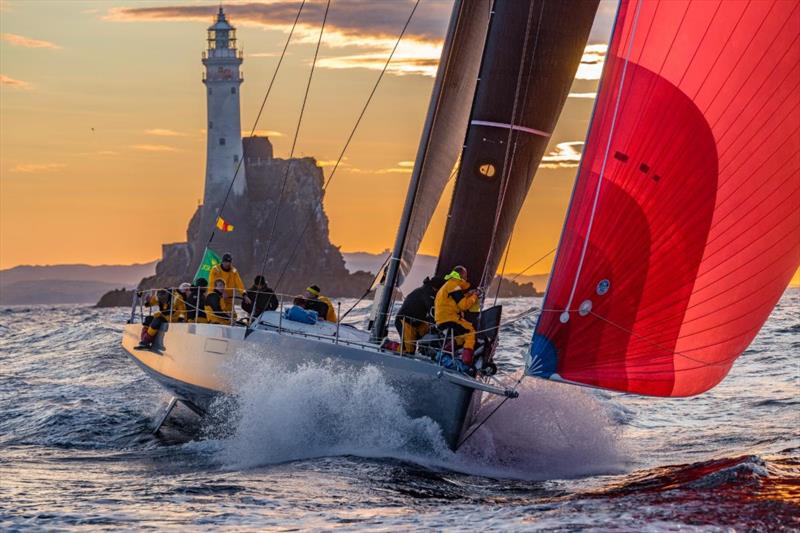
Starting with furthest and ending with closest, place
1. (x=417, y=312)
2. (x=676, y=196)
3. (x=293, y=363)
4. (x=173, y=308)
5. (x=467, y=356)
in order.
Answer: (x=173, y=308)
(x=417, y=312)
(x=293, y=363)
(x=467, y=356)
(x=676, y=196)

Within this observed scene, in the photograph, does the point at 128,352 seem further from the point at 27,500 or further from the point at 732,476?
the point at 732,476

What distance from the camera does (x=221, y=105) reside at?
63094 mm

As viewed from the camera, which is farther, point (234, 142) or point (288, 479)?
point (234, 142)

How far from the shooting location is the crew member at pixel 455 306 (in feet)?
33.5

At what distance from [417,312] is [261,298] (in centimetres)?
188

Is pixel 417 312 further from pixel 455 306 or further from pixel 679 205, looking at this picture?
pixel 679 205

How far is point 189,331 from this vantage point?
12203 millimetres

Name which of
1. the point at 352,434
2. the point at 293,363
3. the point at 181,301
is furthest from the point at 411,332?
the point at 181,301

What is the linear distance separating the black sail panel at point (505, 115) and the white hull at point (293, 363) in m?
1.49

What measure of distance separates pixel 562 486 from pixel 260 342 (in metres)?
3.23

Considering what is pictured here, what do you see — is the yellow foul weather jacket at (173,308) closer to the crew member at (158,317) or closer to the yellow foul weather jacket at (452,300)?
the crew member at (158,317)

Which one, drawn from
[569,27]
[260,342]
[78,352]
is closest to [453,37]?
[569,27]

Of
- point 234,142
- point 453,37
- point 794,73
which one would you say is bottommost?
point 794,73

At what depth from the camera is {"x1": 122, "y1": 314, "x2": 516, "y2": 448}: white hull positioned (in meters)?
9.78
